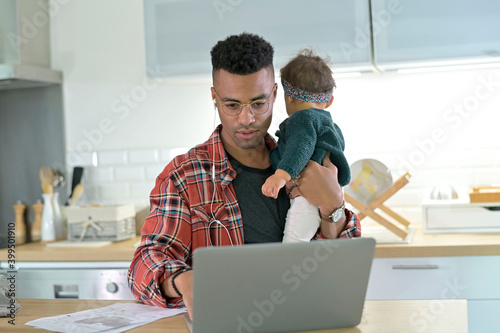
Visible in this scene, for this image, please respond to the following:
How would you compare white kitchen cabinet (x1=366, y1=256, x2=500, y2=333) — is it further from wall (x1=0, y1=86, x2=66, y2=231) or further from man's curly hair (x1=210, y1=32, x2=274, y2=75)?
wall (x1=0, y1=86, x2=66, y2=231)

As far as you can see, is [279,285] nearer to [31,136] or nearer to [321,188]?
[321,188]

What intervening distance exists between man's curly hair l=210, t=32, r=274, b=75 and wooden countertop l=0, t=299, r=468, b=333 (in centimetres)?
72

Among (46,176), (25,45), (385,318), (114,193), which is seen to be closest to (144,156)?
(114,193)

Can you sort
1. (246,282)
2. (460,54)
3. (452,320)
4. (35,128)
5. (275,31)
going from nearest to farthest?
(246,282) < (452,320) < (460,54) < (275,31) < (35,128)

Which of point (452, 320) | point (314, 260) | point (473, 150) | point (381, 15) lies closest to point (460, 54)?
point (381, 15)

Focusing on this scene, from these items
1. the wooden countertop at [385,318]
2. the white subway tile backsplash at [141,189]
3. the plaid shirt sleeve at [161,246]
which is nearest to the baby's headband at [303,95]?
the plaid shirt sleeve at [161,246]

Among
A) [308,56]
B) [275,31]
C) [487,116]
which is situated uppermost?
[275,31]

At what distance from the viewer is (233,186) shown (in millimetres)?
1947

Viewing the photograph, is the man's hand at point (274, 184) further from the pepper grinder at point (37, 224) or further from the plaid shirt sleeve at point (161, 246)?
the pepper grinder at point (37, 224)

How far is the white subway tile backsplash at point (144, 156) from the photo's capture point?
3.45 meters

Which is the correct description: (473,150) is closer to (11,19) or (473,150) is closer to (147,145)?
(147,145)

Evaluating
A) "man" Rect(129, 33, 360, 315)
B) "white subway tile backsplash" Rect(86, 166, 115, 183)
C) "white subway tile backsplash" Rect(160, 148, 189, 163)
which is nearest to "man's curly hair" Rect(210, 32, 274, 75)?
"man" Rect(129, 33, 360, 315)

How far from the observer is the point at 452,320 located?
1.39 metres

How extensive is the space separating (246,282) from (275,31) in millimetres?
1854
